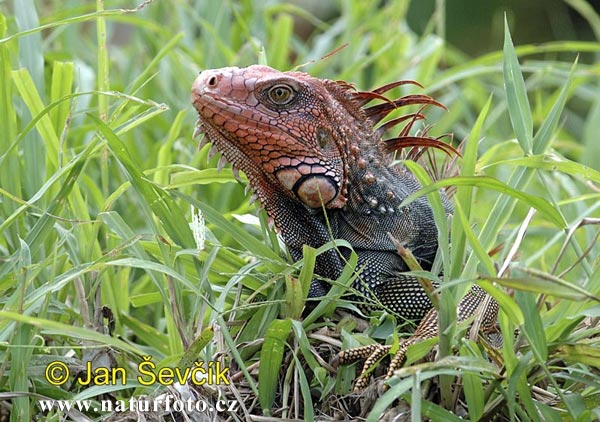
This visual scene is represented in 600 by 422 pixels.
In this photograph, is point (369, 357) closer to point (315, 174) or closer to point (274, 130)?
point (315, 174)

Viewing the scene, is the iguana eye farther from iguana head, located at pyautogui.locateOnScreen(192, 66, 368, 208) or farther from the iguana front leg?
the iguana front leg

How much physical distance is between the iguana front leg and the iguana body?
0.23 m

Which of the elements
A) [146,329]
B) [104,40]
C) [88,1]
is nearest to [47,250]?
[146,329]

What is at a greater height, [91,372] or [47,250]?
[47,250]

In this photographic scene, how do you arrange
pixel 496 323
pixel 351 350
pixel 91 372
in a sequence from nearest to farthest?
pixel 351 350, pixel 91 372, pixel 496 323

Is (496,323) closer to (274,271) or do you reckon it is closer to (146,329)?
(274,271)

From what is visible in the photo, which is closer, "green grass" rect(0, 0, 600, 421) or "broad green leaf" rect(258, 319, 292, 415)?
"green grass" rect(0, 0, 600, 421)

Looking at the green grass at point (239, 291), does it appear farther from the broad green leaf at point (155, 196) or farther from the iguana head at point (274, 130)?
the iguana head at point (274, 130)

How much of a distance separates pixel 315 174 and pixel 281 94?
27 centimetres

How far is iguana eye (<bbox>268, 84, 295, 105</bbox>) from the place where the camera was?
287cm

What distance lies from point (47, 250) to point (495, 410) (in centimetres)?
152

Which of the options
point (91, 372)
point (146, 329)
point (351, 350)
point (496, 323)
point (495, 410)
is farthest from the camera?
point (146, 329)

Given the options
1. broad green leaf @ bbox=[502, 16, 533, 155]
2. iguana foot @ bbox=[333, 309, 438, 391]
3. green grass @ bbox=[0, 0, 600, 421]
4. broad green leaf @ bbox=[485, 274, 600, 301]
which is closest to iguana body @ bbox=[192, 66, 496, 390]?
green grass @ bbox=[0, 0, 600, 421]

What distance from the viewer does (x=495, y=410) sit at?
88.9 inches
